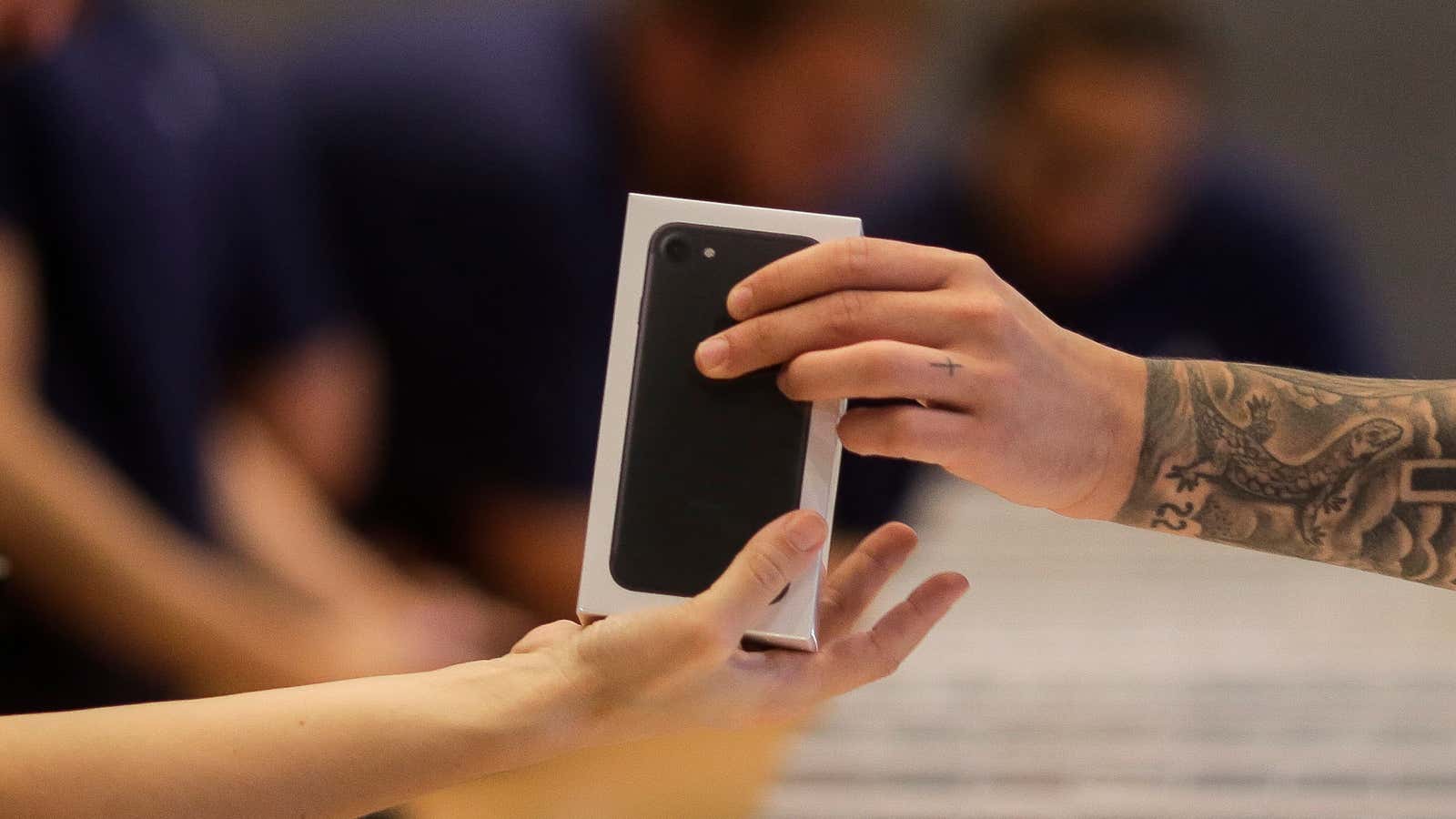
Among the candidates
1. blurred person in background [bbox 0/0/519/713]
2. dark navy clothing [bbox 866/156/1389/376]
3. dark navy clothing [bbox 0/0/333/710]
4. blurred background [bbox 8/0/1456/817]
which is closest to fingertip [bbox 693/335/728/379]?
blurred background [bbox 8/0/1456/817]

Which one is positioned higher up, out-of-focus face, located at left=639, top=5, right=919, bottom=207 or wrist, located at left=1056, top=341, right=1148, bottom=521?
out-of-focus face, located at left=639, top=5, right=919, bottom=207

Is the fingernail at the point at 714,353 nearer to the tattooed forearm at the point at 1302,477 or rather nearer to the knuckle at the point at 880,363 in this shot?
the knuckle at the point at 880,363

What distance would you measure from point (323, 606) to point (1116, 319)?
2.75ft

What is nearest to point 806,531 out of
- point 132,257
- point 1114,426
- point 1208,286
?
point 1114,426

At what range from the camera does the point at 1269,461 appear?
2.24 ft

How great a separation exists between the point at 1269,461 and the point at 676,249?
1.15ft

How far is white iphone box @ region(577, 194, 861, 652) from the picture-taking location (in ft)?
1.84

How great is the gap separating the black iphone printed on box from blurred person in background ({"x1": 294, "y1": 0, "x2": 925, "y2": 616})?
25.3 inches

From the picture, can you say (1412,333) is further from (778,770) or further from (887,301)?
(887,301)

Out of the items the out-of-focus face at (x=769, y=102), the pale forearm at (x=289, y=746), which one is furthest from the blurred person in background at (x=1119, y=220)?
the pale forearm at (x=289, y=746)

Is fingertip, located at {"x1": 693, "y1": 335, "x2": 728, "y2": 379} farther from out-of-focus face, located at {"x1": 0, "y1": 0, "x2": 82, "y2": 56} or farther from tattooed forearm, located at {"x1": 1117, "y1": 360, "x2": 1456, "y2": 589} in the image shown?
out-of-focus face, located at {"x1": 0, "y1": 0, "x2": 82, "y2": 56}

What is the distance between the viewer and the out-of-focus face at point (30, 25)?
37.4 inches

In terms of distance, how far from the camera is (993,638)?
55.2 inches

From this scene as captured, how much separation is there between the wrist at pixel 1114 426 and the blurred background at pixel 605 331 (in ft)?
1.32
